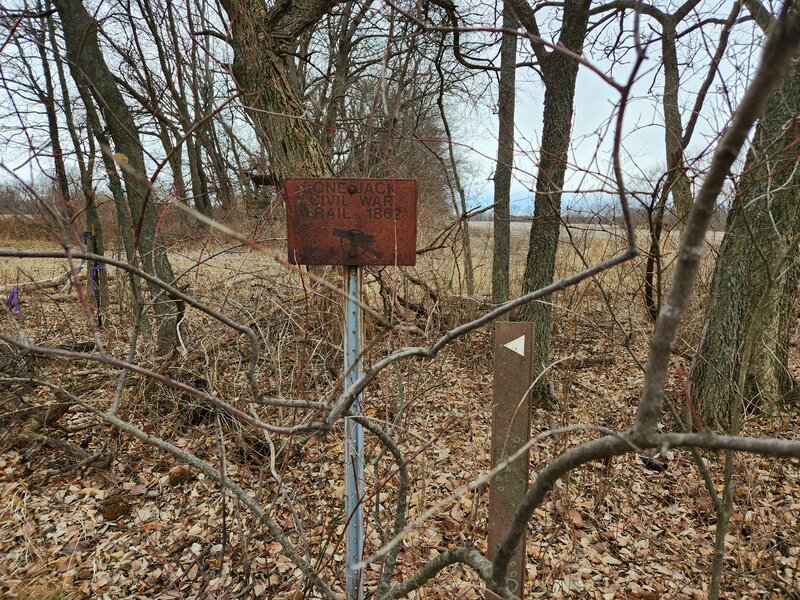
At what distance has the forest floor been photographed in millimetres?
2273

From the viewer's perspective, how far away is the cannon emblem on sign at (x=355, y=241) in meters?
1.78

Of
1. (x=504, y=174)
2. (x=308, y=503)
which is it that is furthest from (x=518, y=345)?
(x=504, y=174)

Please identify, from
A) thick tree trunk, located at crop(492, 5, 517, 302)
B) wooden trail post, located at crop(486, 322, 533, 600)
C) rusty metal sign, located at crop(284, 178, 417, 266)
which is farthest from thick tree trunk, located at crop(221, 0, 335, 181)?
wooden trail post, located at crop(486, 322, 533, 600)

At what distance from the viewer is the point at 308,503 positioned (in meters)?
2.86

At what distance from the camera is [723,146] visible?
0.52 meters

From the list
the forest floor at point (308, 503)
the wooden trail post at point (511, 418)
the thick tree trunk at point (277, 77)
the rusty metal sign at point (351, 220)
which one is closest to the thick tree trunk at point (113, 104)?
the forest floor at point (308, 503)

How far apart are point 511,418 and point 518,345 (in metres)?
0.27

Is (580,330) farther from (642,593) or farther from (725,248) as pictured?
(642,593)

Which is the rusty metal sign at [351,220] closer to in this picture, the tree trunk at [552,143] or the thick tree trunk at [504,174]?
the tree trunk at [552,143]

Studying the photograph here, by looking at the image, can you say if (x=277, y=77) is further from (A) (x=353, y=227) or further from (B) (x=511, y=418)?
(B) (x=511, y=418)

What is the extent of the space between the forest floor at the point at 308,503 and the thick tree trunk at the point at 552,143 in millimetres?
886

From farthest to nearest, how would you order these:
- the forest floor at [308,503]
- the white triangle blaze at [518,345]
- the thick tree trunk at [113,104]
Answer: the thick tree trunk at [113,104] → the forest floor at [308,503] → the white triangle blaze at [518,345]

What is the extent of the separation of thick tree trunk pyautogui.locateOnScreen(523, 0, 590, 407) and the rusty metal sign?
216 centimetres

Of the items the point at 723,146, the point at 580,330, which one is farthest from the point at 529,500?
the point at 580,330
